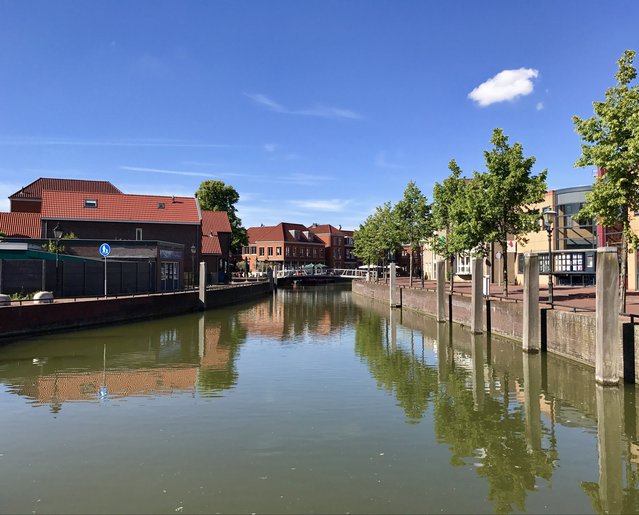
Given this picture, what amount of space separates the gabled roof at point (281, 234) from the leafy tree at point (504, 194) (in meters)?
82.0

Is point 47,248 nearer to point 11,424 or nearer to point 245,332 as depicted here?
point 245,332

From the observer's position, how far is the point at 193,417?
12.3m

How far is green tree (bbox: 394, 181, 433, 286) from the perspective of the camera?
5047 centimetres

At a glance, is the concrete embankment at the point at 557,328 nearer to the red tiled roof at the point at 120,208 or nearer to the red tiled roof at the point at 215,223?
the red tiled roof at the point at 120,208

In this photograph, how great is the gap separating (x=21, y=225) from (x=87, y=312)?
3308cm

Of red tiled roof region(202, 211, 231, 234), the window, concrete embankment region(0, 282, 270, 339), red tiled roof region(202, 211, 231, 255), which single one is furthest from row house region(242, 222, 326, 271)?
concrete embankment region(0, 282, 270, 339)

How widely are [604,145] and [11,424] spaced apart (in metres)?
19.1

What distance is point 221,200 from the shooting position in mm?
80562

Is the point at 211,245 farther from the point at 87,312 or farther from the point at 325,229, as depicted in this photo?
the point at 325,229

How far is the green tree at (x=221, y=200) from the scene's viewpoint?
7944 cm

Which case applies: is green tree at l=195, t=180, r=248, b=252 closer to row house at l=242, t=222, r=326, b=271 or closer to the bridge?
the bridge

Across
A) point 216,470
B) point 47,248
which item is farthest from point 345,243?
point 216,470

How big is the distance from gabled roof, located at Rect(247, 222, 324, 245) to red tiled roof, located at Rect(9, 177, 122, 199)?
134 feet

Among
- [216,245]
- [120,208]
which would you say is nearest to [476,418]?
[120,208]
